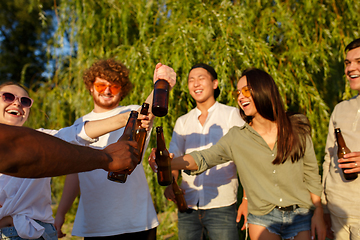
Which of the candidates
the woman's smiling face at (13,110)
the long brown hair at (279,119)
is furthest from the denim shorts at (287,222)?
the woman's smiling face at (13,110)

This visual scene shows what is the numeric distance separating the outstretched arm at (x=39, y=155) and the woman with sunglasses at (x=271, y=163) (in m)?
1.05

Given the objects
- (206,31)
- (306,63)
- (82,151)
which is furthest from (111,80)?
(306,63)

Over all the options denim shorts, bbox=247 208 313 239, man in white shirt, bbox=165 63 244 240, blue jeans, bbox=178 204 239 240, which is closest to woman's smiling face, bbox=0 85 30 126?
man in white shirt, bbox=165 63 244 240

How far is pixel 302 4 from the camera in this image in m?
4.09

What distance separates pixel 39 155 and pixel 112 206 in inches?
46.6

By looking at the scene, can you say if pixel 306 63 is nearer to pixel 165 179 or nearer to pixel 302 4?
pixel 302 4

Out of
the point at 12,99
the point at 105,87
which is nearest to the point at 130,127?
the point at 105,87

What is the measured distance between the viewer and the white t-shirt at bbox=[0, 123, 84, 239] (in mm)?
1602

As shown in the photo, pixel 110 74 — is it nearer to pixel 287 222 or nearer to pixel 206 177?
pixel 206 177

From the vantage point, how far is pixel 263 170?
2.06 metres

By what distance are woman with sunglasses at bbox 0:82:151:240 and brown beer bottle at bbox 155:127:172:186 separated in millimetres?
Result: 208

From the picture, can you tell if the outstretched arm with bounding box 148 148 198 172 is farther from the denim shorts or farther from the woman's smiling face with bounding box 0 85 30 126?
the woman's smiling face with bounding box 0 85 30 126

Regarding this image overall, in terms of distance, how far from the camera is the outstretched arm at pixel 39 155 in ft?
3.22

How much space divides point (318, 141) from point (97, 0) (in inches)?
154
